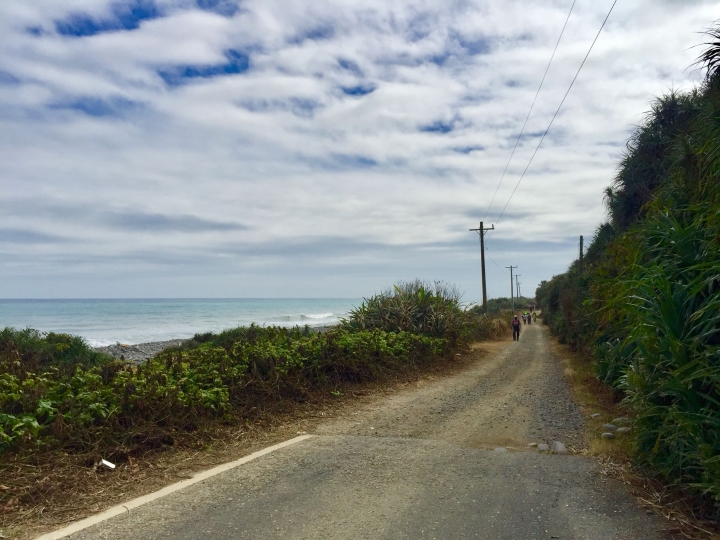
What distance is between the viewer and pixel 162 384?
6430 mm

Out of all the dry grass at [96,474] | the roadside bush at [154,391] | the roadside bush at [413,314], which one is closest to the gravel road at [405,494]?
the dry grass at [96,474]

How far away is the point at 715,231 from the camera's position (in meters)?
4.52

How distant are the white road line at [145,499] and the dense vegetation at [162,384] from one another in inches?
32.7

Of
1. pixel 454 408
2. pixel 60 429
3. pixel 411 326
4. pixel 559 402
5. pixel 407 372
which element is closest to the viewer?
pixel 60 429

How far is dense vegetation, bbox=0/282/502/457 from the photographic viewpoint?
5195 mm

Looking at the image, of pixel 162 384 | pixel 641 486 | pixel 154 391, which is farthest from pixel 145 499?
pixel 641 486

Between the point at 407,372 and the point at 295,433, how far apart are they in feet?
20.7

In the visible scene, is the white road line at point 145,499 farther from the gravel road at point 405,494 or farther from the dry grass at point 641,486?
the dry grass at point 641,486

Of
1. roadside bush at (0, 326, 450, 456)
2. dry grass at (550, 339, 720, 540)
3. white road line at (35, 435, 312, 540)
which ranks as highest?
roadside bush at (0, 326, 450, 456)

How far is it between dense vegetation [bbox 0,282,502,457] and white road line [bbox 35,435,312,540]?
832 mm

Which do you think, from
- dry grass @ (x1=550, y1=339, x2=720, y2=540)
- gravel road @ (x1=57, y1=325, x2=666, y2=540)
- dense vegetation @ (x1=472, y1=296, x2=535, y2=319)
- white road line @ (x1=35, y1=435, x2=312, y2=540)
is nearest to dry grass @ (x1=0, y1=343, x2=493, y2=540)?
white road line @ (x1=35, y1=435, x2=312, y2=540)

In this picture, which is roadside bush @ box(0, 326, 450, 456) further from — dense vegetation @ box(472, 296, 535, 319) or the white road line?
dense vegetation @ box(472, 296, 535, 319)

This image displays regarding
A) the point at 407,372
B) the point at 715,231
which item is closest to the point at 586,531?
the point at 715,231

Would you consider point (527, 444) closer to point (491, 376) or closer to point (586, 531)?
point (586, 531)
